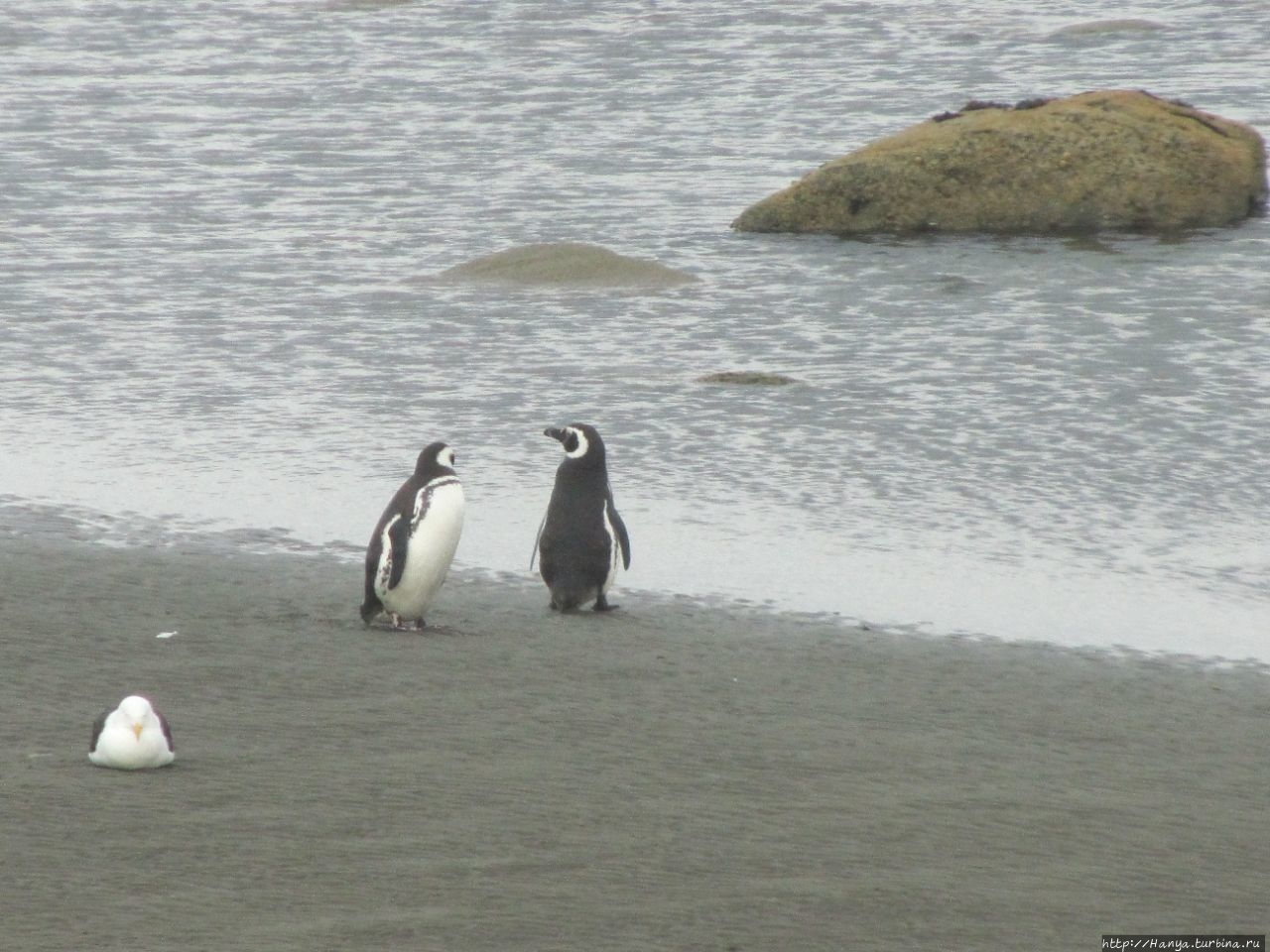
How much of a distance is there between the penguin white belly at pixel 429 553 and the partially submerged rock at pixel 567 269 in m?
6.93

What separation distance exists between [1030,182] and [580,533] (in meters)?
9.67

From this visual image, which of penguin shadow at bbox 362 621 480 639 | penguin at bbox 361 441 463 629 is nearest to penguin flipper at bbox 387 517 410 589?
penguin at bbox 361 441 463 629

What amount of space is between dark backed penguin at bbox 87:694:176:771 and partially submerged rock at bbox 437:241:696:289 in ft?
30.8

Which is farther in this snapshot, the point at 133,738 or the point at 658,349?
the point at 658,349

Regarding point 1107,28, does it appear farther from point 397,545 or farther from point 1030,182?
point 397,545

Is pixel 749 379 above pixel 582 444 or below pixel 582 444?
below

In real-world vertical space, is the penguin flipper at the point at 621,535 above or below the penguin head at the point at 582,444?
below

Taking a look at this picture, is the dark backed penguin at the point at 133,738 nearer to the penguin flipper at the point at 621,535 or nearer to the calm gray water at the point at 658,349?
the penguin flipper at the point at 621,535

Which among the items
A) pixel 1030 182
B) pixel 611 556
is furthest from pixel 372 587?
pixel 1030 182

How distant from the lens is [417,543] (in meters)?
7.56

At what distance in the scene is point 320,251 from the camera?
52.5ft

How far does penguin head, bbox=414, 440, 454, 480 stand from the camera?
7.98m

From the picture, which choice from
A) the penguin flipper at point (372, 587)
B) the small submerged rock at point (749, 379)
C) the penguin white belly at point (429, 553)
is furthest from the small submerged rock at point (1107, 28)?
the penguin flipper at point (372, 587)

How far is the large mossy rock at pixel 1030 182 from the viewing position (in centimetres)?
1652
